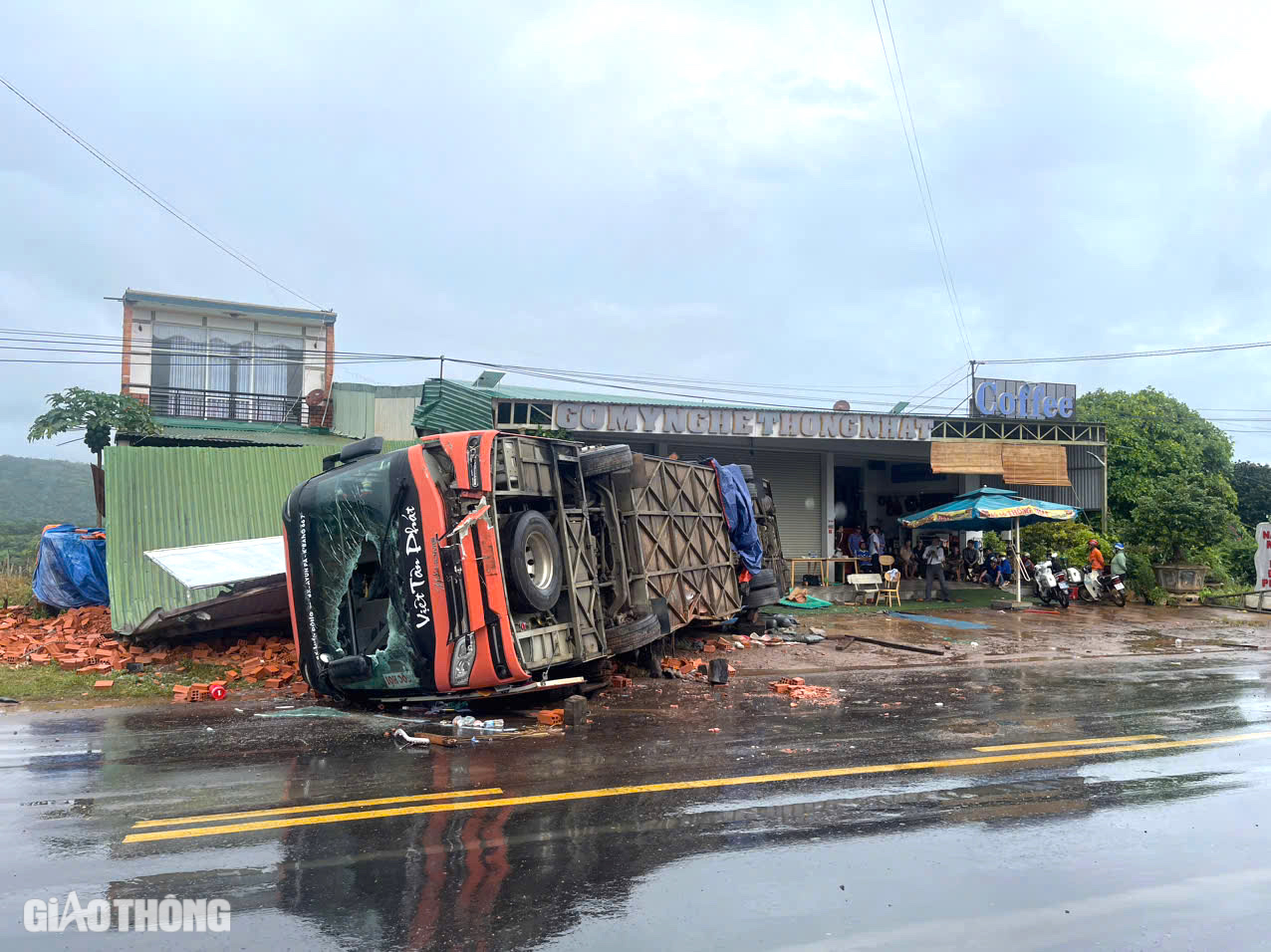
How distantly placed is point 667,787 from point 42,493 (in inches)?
2860

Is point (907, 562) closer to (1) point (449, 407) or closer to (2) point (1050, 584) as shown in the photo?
(2) point (1050, 584)

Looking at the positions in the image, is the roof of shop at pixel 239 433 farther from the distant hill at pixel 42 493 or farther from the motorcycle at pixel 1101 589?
the distant hill at pixel 42 493

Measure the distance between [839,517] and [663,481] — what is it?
19219mm

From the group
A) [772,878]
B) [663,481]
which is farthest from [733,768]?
[663,481]

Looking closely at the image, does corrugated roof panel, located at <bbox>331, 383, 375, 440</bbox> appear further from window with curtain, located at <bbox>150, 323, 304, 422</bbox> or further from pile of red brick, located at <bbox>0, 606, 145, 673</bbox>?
pile of red brick, located at <bbox>0, 606, 145, 673</bbox>

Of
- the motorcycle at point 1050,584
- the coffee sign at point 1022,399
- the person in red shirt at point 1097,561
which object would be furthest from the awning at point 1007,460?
the motorcycle at point 1050,584

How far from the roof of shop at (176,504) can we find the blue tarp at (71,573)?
1.29 meters

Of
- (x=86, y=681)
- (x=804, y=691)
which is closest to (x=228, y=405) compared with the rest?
(x=86, y=681)

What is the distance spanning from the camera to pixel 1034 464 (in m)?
25.0

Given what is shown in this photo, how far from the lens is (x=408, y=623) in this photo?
8.38 metres

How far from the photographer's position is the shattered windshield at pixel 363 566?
8.44 metres

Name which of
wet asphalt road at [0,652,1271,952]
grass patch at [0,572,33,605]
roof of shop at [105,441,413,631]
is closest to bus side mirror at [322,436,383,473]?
wet asphalt road at [0,652,1271,952]

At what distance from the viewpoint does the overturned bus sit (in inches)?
322

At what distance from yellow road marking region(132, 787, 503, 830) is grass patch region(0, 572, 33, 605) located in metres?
12.6
